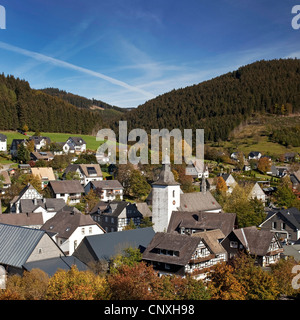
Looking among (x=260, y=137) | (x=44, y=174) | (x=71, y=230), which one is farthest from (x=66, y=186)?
(x=260, y=137)

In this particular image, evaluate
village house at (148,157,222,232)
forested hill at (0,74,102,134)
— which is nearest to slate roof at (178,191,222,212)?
village house at (148,157,222,232)

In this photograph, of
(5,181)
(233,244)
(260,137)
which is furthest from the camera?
(260,137)

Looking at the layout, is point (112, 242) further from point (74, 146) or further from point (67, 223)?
point (74, 146)

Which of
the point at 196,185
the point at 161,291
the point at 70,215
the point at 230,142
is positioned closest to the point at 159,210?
the point at 70,215

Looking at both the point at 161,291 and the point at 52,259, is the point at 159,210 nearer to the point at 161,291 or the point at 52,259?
the point at 52,259

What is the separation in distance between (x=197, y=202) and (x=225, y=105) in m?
126

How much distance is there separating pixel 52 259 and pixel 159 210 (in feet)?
59.6

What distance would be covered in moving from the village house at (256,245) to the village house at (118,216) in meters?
18.8

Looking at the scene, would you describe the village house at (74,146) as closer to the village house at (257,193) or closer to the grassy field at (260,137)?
the village house at (257,193)

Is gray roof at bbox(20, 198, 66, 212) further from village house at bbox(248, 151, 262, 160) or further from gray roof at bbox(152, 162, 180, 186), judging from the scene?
village house at bbox(248, 151, 262, 160)

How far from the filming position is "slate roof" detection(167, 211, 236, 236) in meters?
44.7

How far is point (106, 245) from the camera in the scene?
3759 centimetres

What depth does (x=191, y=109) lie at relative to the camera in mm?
179375

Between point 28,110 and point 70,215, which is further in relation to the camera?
point 28,110
